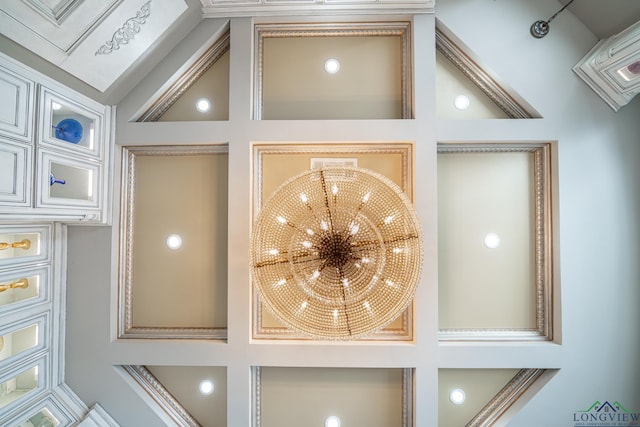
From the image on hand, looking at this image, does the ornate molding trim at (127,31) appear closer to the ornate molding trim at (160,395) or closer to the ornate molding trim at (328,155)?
the ornate molding trim at (328,155)

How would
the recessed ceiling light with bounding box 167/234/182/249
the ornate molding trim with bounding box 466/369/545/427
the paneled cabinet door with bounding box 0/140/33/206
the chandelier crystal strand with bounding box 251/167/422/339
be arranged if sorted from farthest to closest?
the recessed ceiling light with bounding box 167/234/182/249, the ornate molding trim with bounding box 466/369/545/427, the paneled cabinet door with bounding box 0/140/33/206, the chandelier crystal strand with bounding box 251/167/422/339

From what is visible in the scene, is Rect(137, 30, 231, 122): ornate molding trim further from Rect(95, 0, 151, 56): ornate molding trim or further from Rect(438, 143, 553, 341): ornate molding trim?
Rect(438, 143, 553, 341): ornate molding trim

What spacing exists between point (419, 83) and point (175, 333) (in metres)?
3.46

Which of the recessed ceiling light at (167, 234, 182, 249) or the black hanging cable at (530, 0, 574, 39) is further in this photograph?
the recessed ceiling light at (167, 234, 182, 249)

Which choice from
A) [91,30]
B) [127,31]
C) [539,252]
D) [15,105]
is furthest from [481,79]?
[15,105]

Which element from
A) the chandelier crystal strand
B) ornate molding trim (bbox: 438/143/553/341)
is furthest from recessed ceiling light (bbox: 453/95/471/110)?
the chandelier crystal strand

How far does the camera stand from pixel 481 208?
10.4 ft

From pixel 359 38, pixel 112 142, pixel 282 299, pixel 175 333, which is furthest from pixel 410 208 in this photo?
pixel 112 142

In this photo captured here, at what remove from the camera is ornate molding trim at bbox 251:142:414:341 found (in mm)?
3105

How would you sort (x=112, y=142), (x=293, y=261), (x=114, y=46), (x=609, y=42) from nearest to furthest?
(x=293, y=261) → (x=114, y=46) → (x=609, y=42) → (x=112, y=142)

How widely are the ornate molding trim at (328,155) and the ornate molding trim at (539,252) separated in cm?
37

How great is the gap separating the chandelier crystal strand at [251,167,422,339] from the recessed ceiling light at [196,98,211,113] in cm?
171

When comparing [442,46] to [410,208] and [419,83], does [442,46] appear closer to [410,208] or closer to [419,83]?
[419,83]

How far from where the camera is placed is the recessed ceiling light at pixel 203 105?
3174 mm
